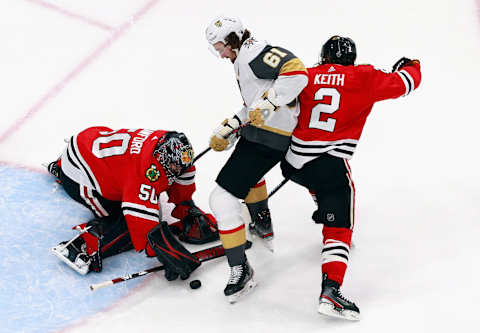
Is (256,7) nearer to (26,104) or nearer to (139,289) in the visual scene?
(26,104)

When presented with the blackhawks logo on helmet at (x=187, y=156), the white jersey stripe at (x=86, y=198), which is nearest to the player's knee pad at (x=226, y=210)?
the blackhawks logo on helmet at (x=187, y=156)

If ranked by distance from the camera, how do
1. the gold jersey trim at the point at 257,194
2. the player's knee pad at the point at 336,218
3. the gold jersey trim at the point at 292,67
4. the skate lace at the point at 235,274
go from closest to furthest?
1. the gold jersey trim at the point at 292,67
2. the player's knee pad at the point at 336,218
3. the skate lace at the point at 235,274
4. the gold jersey trim at the point at 257,194

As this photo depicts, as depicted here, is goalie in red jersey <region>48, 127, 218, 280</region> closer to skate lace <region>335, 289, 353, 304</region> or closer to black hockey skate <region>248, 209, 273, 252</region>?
black hockey skate <region>248, 209, 273, 252</region>

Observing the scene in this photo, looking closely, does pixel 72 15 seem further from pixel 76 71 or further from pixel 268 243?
pixel 268 243

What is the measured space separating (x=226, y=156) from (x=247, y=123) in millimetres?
1222

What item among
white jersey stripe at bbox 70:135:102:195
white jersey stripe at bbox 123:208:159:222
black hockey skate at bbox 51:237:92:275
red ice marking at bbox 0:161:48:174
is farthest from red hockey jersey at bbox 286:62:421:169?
red ice marking at bbox 0:161:48:174

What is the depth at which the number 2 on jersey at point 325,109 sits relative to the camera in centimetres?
284

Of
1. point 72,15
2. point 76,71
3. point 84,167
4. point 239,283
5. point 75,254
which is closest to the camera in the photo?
point 239,283

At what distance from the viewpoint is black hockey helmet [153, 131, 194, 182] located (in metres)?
3.17

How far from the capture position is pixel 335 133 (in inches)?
114

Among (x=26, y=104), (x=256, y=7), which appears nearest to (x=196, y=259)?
(x=26, y=104)

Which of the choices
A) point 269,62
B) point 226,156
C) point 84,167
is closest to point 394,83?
point 269,62

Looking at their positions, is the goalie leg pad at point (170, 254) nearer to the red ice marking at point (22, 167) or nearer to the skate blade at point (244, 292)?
the skate blade at point (244, 292)

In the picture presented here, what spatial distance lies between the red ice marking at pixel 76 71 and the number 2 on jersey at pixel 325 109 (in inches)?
93.8
